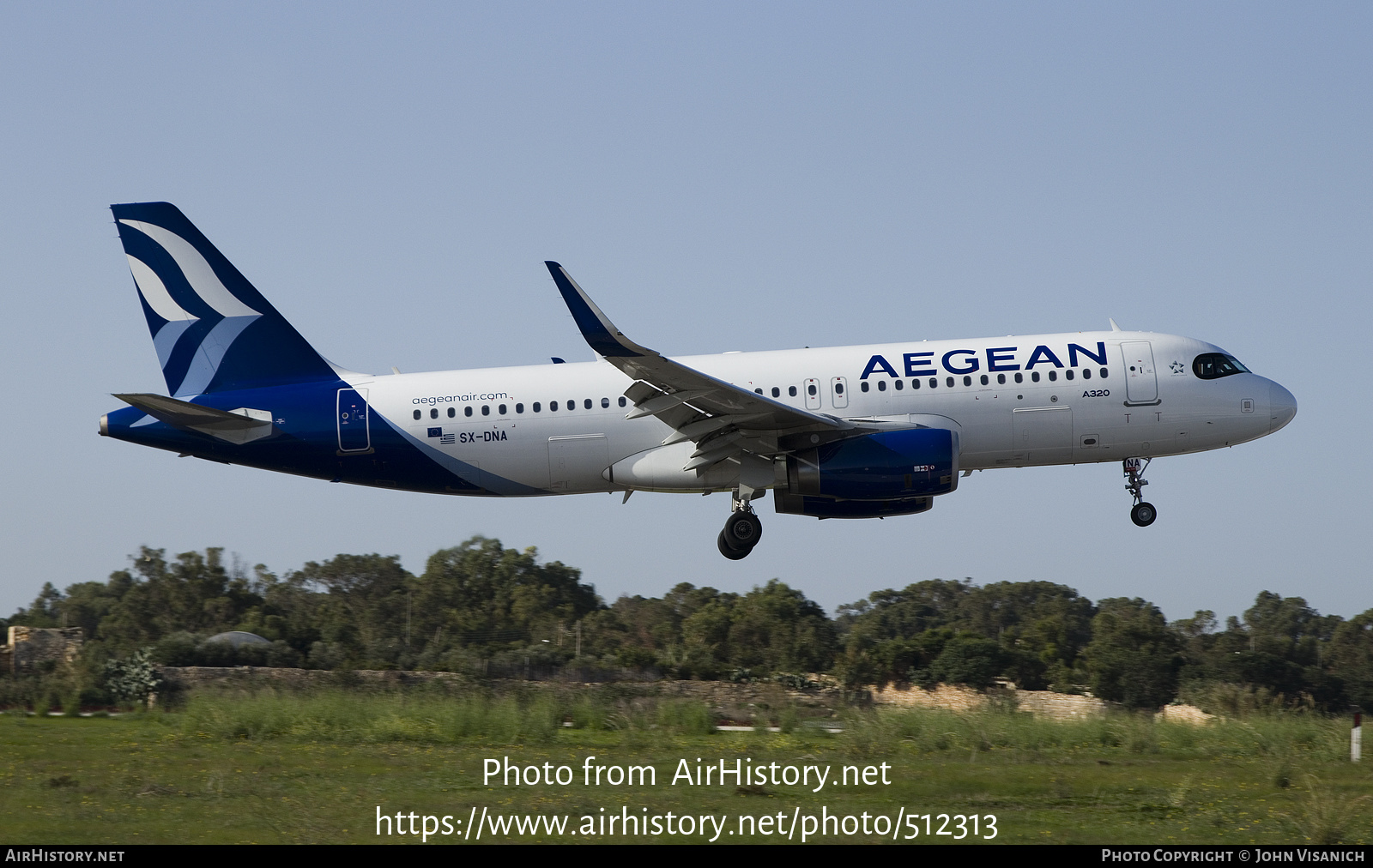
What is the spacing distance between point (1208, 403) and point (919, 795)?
12987 millimetres

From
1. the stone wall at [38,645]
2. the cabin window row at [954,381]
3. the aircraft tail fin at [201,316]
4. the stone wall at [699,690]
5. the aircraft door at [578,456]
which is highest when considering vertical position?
the aircraft tail fin at [201,316]

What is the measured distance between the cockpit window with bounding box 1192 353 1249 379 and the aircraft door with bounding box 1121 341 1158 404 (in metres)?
1.04

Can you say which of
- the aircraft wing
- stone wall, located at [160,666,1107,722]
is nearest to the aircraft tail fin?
stone wall, located at [160,666,1107,722]

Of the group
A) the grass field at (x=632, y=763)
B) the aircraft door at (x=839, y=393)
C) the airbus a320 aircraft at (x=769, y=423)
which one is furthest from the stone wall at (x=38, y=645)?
the aircraft door at (x=839, y=393)

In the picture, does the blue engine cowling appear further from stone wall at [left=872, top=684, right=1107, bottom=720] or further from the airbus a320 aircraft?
stone wall at [left=872, top=684, right=1107, bottom=720]

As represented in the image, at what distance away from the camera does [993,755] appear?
2220cm

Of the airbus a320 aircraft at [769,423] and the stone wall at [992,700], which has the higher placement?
the airbus a320 aircraft at [769,423]

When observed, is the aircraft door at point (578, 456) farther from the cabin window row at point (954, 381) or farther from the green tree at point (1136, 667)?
the green tree at point (1136, 667)

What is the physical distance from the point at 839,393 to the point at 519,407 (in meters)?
6.44

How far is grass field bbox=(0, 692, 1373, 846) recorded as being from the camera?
51.9ft

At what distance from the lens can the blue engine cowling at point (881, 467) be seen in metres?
25.4

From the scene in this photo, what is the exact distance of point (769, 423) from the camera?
2550 centimetres

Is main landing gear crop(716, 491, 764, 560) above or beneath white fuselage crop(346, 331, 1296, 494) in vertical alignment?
beneath

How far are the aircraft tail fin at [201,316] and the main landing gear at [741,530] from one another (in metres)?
8.99
